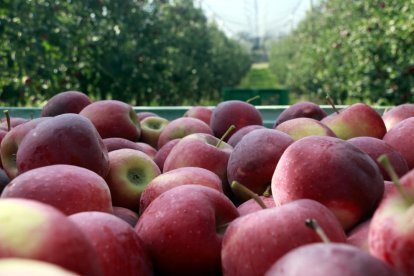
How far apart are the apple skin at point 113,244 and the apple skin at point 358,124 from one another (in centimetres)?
118

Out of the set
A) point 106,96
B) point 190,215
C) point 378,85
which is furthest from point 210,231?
point 106,96

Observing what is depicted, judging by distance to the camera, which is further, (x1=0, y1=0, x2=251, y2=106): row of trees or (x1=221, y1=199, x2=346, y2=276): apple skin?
(x1=0, y1=0, x2=251, y2=106): row of trees

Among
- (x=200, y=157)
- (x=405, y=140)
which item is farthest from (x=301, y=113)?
(x=200, y=157)

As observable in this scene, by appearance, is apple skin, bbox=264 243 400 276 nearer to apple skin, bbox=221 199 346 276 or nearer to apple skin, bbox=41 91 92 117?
apple skin, bbox=221 199 346 276

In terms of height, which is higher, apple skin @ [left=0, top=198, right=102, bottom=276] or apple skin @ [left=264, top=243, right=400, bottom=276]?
apple skin @ [left=0, top=198, right=102, bottom=276]

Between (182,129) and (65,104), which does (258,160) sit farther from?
(65,104)

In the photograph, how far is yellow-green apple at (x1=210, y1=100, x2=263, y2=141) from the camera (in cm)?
231

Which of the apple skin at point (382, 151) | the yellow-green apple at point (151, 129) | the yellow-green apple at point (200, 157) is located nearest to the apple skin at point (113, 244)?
the yellow-green apple at point (200, 157)

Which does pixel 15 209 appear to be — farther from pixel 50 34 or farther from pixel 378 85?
pixel 378 85

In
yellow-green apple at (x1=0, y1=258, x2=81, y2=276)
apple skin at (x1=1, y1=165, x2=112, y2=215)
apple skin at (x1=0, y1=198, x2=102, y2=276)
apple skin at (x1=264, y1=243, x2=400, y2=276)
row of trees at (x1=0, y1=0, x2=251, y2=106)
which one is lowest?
row of trees at (x1=0, y1=0, x2=251, y2=106)

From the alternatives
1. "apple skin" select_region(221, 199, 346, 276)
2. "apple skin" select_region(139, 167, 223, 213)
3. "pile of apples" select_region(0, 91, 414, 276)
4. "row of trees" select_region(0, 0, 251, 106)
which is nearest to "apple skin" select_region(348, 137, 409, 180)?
"pile of apples" select_region(0, 91, 414, 276)

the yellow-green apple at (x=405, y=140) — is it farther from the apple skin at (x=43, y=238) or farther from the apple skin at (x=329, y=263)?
the apple skin at (x=43, y=238)

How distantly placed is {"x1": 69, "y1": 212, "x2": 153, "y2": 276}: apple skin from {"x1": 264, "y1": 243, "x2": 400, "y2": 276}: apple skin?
1.20 ft

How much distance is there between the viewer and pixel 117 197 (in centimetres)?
157
